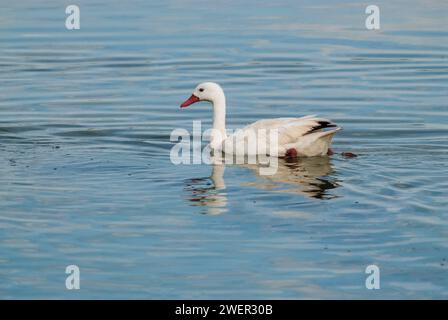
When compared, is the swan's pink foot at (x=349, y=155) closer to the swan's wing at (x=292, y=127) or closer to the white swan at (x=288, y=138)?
the white swan at (x=288, y=138)

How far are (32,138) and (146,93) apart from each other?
3.51 metres

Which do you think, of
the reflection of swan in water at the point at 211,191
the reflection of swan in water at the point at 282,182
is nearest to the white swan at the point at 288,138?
the reflection of swan in water at the point at 282,182

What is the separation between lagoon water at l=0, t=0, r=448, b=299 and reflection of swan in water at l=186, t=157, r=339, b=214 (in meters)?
0.04

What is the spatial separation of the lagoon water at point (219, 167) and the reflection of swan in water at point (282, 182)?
0.04m

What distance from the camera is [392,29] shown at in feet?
81.4

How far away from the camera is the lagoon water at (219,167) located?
1071cm

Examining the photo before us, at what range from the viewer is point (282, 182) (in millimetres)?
14109

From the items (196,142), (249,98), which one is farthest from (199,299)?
(249,98)

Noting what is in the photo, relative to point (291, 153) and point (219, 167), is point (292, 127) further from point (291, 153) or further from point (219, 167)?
point (219, 167)

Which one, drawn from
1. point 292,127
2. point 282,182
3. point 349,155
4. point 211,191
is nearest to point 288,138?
point 292,127

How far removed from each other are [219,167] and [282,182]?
134 cm

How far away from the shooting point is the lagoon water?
10.7 metres

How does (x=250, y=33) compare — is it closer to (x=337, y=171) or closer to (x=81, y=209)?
(x=337, y=171)

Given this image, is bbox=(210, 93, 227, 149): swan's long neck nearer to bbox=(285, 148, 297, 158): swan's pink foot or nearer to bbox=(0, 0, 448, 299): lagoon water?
bbox=(0, 0, 448, 299): lagoon water
